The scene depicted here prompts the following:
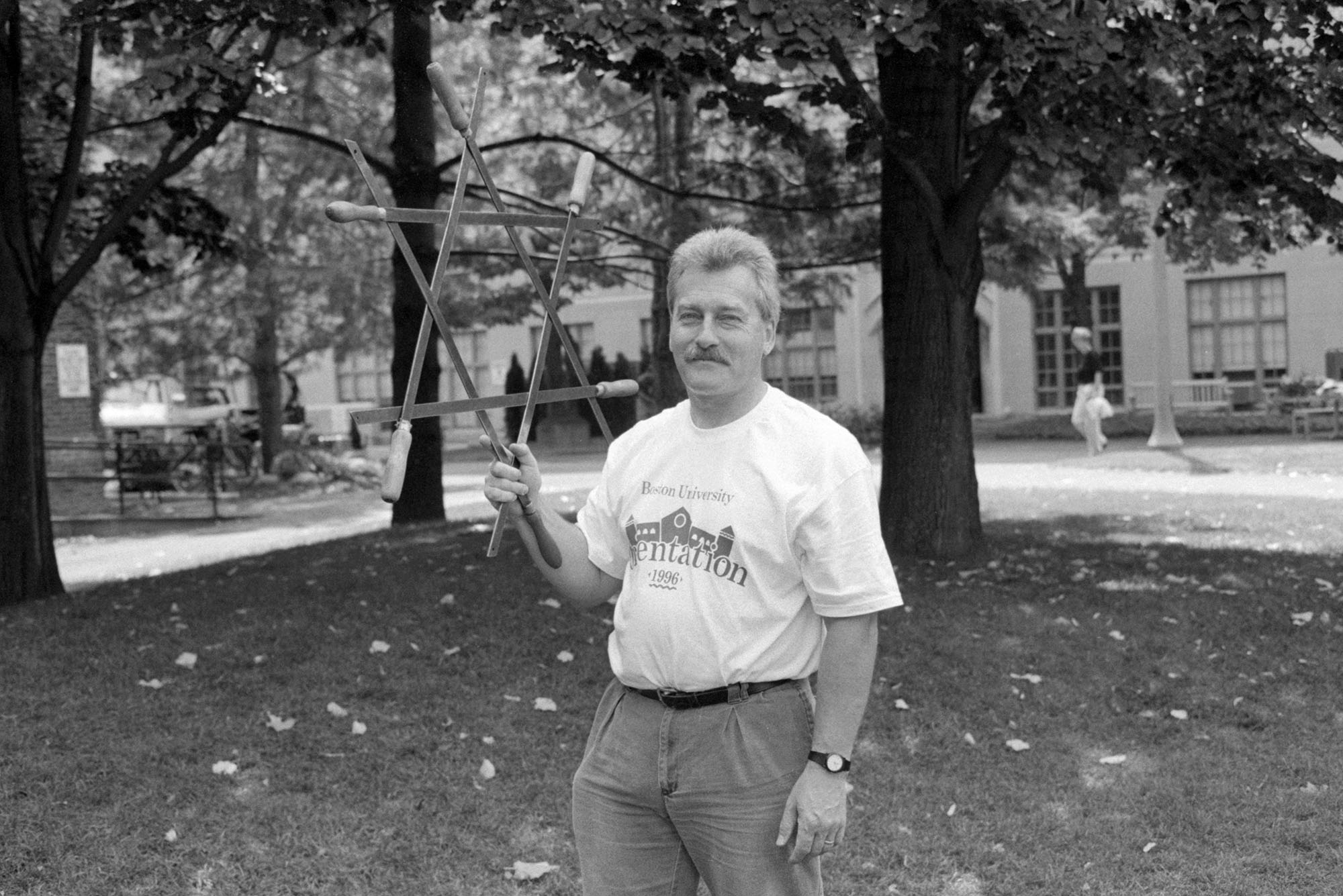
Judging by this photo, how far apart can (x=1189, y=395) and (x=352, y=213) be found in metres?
31.0

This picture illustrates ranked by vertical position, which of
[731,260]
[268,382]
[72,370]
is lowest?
[268,382]

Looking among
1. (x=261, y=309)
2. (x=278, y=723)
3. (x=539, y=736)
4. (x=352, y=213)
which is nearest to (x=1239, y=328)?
(x=261, y=309)

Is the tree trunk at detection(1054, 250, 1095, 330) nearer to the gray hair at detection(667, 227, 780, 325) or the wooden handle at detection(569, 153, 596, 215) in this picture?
the wooden handle at detection(569, 153, 596, 215)

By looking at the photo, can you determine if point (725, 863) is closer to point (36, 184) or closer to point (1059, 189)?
point (36, 184)

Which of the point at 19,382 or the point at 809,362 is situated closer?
the point at 19,382

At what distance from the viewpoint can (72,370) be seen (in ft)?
62.7

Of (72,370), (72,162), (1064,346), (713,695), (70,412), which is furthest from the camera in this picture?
(1064,346)

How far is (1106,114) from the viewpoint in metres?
8.05

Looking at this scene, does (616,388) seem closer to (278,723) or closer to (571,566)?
(571,566)

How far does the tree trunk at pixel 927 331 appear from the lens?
9789 mm

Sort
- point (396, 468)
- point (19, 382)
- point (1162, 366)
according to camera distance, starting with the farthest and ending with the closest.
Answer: point (1162, 366) → point (19, 382) → point (396, 468)

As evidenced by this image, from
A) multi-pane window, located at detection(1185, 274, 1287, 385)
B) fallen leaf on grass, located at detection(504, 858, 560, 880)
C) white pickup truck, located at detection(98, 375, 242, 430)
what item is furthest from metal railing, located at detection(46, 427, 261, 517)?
multi-pane window, located at detection(1185, 274, 1287, 385)

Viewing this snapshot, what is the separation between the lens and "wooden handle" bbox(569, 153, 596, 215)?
3.02m

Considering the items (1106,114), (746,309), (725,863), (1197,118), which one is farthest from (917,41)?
(725,863)
